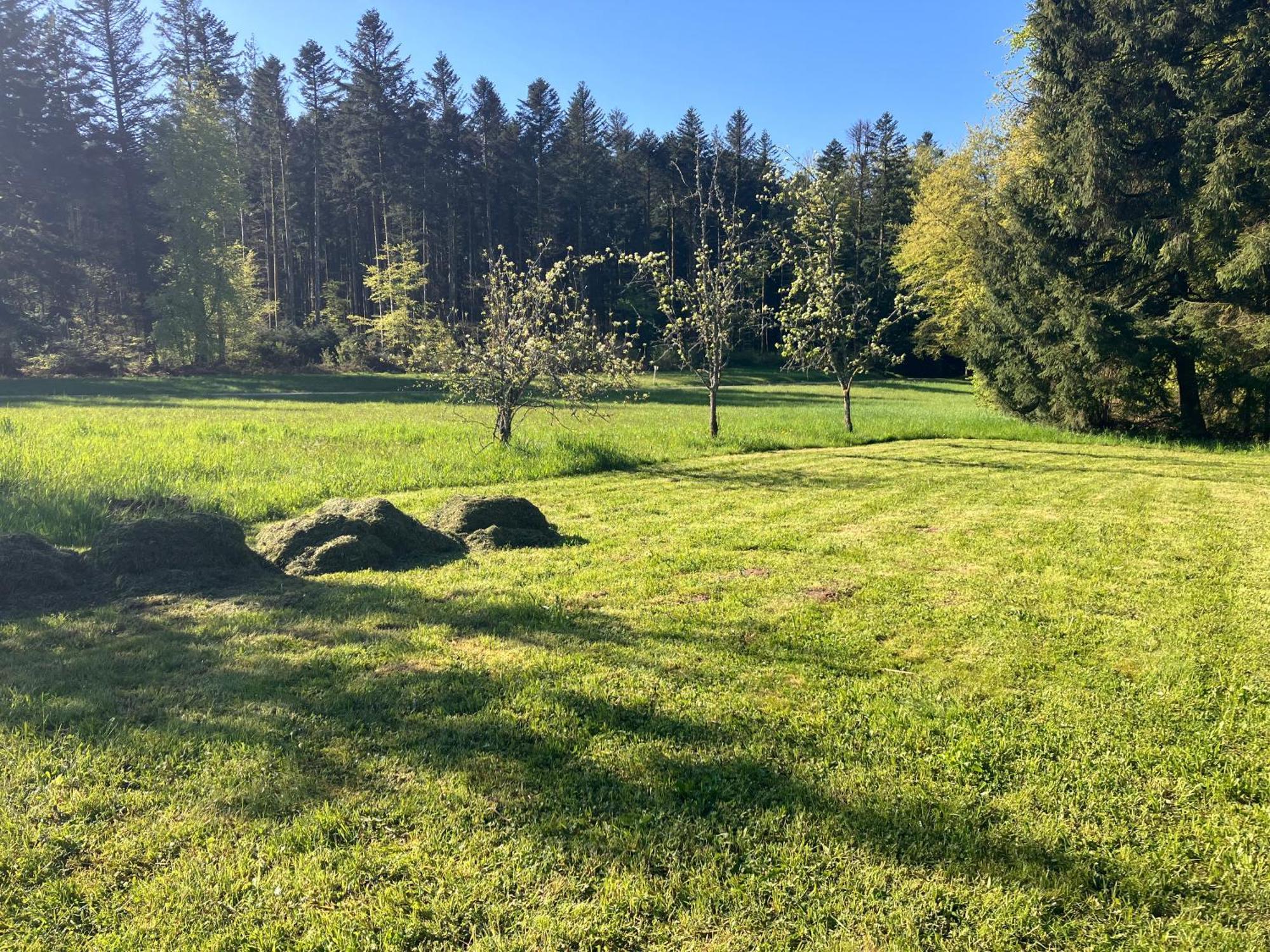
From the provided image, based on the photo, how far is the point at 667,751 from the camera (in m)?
3.29

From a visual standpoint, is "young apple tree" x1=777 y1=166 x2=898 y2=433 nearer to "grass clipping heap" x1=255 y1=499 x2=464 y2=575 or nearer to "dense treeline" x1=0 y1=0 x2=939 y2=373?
"dense treeline" x1=0 y1=0 x2=939 y2=373

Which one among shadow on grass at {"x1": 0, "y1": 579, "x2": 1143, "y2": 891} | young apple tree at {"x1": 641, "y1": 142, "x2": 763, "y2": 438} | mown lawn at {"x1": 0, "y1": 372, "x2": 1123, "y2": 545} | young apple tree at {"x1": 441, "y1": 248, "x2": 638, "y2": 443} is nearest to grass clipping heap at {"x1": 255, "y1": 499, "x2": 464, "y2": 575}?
shadow on grass at {"x1": 0, "y1": 579, "x2": 1143, "y2": 891}

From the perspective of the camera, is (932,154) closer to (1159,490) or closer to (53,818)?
(1159,490)

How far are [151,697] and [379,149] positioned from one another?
155 feet

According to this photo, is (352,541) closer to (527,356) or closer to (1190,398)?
(527,356)

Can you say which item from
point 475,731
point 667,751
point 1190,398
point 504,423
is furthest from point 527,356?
point 1190,398

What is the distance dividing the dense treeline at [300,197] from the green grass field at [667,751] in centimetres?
1090

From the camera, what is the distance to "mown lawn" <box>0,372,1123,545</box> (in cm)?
866

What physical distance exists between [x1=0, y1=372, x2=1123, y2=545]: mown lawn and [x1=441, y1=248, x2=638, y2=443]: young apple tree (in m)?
0.99

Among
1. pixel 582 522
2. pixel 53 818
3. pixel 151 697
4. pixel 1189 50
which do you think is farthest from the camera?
pixel 1189 50

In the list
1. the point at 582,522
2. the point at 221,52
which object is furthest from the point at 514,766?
the point at 221,52

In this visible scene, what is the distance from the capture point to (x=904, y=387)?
42.5 meters

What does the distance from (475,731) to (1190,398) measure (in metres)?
21.1

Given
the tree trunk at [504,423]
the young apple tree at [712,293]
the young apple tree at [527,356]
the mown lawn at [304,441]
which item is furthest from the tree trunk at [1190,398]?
the tree trunk at [504,423]
